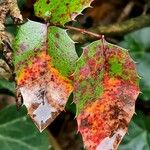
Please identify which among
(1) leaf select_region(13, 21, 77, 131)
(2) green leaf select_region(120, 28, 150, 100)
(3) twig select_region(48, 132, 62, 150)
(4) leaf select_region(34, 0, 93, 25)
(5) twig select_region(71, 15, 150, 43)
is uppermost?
(4) leaf select_region(34, 0, 93, 25)

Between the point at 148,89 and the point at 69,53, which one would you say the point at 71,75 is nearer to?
the point at 69,53

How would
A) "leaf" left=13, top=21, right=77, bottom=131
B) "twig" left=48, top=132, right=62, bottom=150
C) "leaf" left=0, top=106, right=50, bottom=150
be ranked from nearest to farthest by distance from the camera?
"leaf" left=13, top=21, right=77, bottom=131 → "leaf" left=0, top=106, right=50, bottom=150 → "twig" left=48, top=132, right=62, bottom=150

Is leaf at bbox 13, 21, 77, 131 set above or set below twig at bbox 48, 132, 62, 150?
above

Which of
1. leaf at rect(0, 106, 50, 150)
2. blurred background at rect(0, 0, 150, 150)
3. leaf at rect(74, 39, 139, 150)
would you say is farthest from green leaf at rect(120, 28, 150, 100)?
leaf at rect(74, 39, 139, 150)

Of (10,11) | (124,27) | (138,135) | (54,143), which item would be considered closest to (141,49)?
(124,27)

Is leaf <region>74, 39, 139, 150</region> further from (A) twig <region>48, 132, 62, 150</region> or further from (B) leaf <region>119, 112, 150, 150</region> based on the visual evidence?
(A) twig <region>48, 132, 62, 150</region>

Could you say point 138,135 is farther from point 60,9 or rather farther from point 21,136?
point 60,9
